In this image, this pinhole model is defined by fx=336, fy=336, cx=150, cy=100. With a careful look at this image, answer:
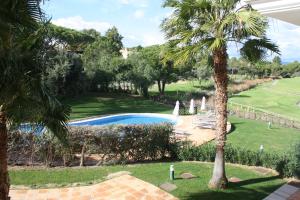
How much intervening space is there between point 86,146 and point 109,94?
25681mm

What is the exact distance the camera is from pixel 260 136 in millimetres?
20719

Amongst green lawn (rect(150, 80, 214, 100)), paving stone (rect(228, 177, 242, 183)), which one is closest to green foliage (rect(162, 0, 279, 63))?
paving stone (rect(228, 177, 242, 183))

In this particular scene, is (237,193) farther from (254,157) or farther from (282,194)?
(254,157)

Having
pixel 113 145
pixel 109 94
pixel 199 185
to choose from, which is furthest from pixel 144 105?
pixel 199 185

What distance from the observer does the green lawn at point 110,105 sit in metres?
27.1

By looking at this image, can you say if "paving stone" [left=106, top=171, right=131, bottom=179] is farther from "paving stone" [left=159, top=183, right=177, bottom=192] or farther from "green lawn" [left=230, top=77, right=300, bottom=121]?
"green lawn" [left=230, top=77, right=300, bottom=121]

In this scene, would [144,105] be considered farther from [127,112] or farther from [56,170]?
[56,170]

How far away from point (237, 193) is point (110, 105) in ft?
72.7

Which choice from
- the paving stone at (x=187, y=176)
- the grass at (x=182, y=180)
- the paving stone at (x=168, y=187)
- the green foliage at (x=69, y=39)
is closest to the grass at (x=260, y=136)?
the grass at (x=182, y=180)

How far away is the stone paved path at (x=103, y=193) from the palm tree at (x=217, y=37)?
6.62 feet

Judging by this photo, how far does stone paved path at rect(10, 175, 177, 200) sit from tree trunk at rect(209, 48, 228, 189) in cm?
178

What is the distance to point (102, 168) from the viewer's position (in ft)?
40.5

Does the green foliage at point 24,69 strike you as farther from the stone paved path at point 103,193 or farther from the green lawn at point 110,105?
the green lawn at point 110,105

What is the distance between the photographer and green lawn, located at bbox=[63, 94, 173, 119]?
2714 centimetres
